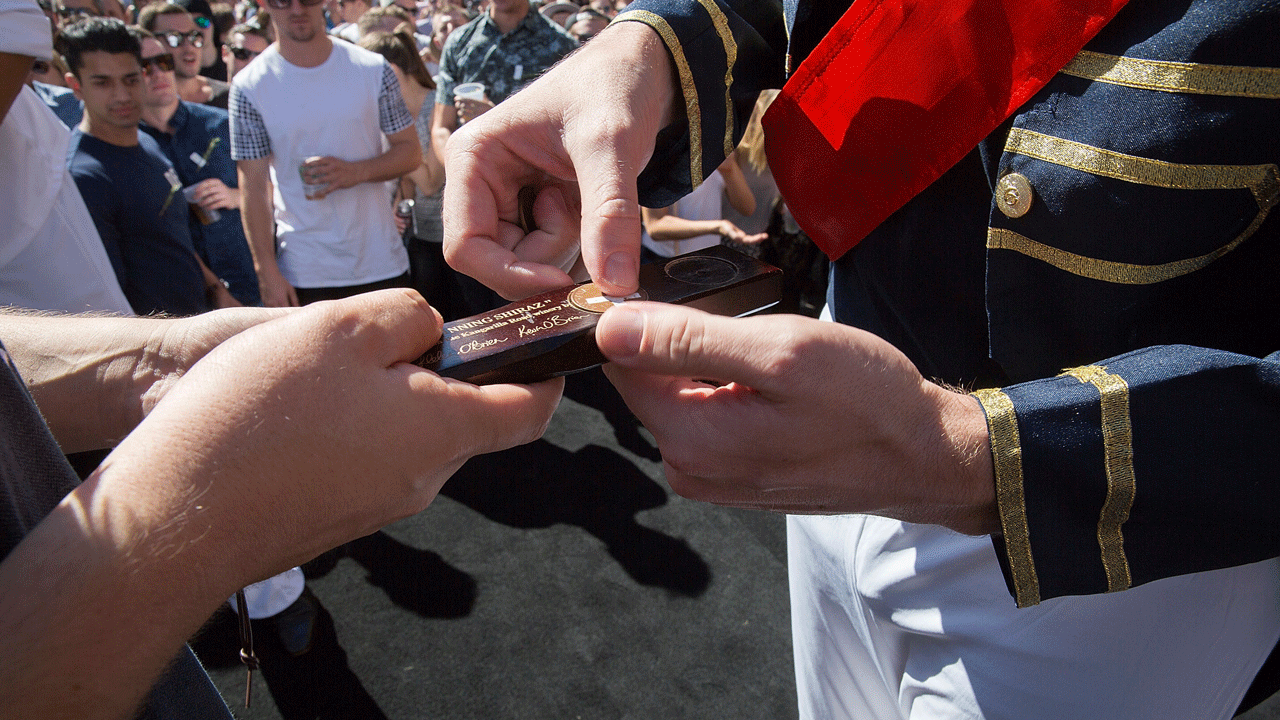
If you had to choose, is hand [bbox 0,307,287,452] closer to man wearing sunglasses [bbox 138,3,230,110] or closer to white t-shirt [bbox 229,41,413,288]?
white t-shirt [bbox 229,41,413,288]

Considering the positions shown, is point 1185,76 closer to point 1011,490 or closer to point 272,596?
Result: point 1011,490

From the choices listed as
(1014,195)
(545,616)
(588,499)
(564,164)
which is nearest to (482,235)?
(564,164)

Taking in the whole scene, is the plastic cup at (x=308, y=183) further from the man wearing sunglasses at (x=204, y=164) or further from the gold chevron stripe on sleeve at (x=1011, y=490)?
the gold chevron stripe on sleeve at (x=1011, y=490)

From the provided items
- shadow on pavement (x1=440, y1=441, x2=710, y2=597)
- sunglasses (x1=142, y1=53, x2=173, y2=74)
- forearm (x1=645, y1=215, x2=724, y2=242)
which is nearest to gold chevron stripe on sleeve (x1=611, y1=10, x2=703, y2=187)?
shadow on pavement (x1=440, y1=441, x2=710, y2=597)

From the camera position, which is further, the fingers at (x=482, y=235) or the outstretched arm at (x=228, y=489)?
the fingers at (x=482, y=235)
